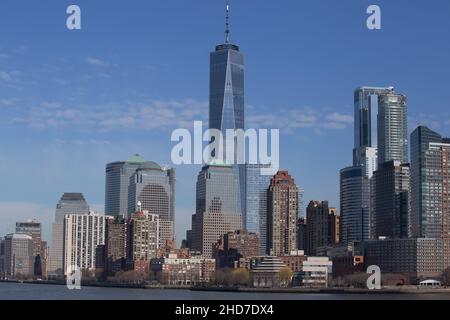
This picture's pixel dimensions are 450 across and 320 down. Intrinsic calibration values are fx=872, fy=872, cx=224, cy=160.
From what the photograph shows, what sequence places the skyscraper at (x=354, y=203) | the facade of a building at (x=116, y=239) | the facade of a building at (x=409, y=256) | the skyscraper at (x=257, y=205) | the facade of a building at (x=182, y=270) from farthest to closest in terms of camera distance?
the skyscraper at (x=354, y=203) → the facade of a building at (x=116, y=239) → the skyscraper at (x=257, y=205) → the facade of a building at (x=182, y=270) → the facade of a building at (x=409, y=256)

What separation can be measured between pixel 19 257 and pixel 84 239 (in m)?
5.95

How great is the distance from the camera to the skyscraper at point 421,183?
190ft

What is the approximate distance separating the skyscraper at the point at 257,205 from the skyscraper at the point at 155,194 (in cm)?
558

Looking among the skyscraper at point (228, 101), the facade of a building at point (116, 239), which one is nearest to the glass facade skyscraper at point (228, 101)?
the skyscraper at point (228, 101)

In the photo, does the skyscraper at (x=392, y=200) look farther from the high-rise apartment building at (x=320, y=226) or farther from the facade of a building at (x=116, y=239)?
the facade of a building at (x=116, y=239)

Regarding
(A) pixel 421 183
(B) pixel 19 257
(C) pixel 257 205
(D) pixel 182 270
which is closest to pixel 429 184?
(A) pixel 421 183

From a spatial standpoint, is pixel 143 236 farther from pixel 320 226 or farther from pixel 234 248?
pixel 320 226

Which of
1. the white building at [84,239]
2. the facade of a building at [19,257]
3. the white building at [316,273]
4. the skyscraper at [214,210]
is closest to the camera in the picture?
the white building at [316,273]

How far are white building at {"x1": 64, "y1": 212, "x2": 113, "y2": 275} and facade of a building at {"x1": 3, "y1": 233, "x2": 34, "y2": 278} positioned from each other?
9.69ft

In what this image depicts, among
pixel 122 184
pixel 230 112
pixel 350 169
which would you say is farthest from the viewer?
pixel 350 169
